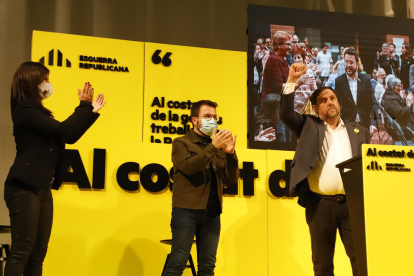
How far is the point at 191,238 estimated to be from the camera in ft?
10.0

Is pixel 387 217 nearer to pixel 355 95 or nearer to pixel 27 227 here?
pixel 27 227

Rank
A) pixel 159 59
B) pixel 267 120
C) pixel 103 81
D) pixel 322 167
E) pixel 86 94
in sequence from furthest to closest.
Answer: pixel 267 120
pixel 159 59
pixel 103 81
pixel 322 167
pixel 86 94

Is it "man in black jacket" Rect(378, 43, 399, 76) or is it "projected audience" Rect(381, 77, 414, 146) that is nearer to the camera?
"projected audience" Rect(381, 77, 414, 146)

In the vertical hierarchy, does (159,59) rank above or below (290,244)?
above

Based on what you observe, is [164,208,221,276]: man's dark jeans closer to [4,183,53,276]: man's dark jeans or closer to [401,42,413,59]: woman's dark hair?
[4,183,53,276]: man's dark jeans

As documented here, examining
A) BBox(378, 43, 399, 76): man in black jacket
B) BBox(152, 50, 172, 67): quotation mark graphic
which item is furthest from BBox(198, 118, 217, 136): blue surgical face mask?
BBox(378, 43, 399, 76): man in black jacket

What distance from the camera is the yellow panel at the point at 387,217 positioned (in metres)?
2.24

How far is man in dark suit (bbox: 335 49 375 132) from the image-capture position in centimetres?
561

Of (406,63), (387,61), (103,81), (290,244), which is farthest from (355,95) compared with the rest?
(103,81)

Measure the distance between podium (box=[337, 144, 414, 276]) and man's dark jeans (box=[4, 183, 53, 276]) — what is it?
1644mm

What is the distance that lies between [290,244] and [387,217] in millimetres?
2004

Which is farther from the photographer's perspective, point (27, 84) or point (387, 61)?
point (387, 61)

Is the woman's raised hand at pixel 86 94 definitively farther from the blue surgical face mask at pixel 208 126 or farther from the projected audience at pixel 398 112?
the projected audience at pixel 398 112

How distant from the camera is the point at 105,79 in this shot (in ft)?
15.9
